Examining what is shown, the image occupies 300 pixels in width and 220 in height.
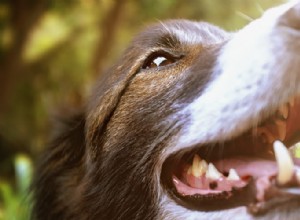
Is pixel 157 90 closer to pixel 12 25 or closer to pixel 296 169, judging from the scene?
pixel 296 169

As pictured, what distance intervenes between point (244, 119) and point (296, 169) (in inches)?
13.0

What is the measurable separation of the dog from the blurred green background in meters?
7.90

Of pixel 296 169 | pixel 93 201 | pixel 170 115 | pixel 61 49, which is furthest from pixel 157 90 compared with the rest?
pixel 61 49

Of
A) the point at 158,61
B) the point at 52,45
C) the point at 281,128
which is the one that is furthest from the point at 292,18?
the point at 52,45

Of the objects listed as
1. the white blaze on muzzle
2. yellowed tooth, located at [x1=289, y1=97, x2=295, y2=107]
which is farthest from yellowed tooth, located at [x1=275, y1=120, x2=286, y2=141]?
the white blaze on muzzle

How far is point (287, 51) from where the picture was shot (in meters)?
3.01

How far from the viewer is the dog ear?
432cm

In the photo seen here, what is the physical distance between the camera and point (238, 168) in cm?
329

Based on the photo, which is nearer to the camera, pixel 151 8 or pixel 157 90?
pixel 157 90

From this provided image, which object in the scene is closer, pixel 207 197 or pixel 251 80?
pixel 251 80

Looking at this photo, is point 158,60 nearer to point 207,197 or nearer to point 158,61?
point 158,61

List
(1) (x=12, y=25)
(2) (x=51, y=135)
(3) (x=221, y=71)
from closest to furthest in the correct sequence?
(3) (x=221, y=71), (2) (x=51, y=135), (1) (x=12, y=25)

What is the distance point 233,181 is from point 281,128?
1.21 ft

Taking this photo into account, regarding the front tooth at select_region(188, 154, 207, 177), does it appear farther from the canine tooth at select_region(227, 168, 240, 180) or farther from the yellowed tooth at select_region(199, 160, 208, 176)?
the canine tooth at select_region(227, 168, 240, 180)
